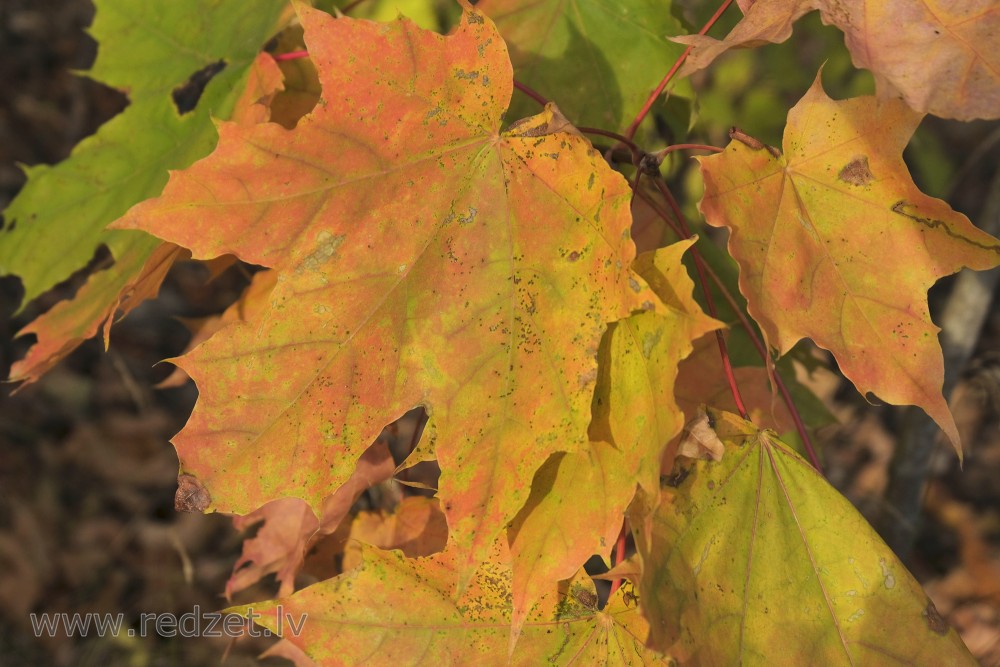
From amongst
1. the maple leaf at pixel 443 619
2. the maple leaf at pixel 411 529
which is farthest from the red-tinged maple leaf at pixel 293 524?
the maple leaf at pixel 443 619

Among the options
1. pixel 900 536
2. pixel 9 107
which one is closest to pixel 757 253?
pixel 900 536

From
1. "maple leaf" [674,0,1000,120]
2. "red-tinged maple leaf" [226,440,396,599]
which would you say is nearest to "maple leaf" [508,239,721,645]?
"maple leaf" [674,0,1000,120]

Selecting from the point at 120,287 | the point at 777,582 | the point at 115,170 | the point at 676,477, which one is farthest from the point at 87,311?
the point at 777,582

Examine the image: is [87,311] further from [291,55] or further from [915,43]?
[915,43]

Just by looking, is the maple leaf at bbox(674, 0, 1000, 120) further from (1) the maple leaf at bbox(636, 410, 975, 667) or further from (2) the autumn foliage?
(1) the maple leaf at bbox(636, 410, 975, 667)

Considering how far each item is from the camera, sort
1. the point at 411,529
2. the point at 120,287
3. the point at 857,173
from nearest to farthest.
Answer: the point at 857,173
the point at 120,287
the point at 411,529

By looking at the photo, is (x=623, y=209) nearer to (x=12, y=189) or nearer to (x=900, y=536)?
(x=900, y=536)
